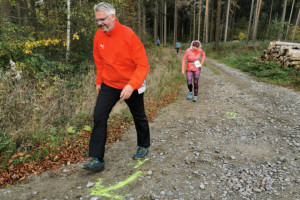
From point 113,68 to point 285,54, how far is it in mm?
12158

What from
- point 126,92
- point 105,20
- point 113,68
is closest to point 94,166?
point 126,92

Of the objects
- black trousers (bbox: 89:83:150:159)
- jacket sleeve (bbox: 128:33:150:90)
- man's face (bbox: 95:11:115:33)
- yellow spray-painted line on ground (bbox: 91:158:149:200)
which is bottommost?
yellow spray-painted line on ground (bbox: 91:158:149:200)

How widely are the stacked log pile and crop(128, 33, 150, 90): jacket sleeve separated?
10.7 meters

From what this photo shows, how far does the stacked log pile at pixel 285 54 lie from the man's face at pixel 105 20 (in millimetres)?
11053

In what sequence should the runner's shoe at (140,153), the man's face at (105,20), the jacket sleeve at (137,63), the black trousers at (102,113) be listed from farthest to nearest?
the runner's shoe at (140,153) < the black trousers at (102,113) < the jacket sleeve at (137,63) < the man's face at (105,20)

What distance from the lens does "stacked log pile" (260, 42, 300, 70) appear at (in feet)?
33.6

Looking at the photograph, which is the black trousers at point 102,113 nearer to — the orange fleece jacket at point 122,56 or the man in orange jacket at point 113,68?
the man in orange jacket at point 113,68

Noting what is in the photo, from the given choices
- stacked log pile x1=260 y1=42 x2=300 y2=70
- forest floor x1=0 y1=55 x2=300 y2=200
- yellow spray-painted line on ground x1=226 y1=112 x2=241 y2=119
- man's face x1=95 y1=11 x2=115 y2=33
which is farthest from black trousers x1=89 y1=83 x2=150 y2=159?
stacked log pile x1=260 y1=42 x2=300 y2=70

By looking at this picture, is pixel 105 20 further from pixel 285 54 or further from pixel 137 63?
pixel 285 54

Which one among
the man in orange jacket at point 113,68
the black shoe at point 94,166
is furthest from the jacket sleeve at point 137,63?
the black shoe at point 94,166

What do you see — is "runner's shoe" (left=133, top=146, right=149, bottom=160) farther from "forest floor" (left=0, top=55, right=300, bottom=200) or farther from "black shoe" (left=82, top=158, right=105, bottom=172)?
"black shoe" (left=82, top=158, right=105, bottom=172)

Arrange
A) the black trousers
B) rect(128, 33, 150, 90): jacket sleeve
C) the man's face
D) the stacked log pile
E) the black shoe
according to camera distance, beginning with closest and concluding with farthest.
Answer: the man's face
rect(128, 33, 150, 90): jacket sleeve
the black trousers
the black shoe
the stacked log pile

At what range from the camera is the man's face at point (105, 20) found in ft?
7.92

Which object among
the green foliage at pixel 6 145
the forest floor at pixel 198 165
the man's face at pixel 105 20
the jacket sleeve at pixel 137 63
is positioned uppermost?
the man's face at pixel 105 20
